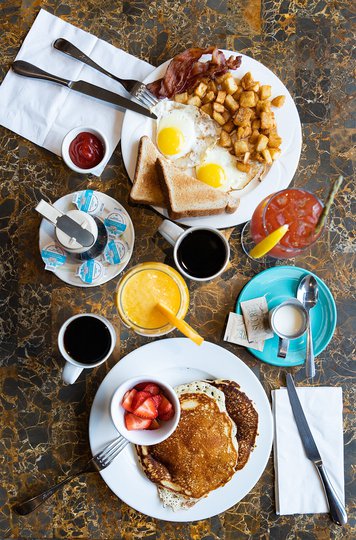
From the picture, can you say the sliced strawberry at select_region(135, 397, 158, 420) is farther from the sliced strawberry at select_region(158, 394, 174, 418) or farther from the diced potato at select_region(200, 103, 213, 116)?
the diced potato at select_region(200, 103, 213, 116)

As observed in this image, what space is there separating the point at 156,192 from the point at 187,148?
0.16 meters

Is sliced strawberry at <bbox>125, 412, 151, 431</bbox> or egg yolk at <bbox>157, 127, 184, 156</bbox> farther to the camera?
egg yolk at <bbox>157, 127, 184, 156</bbox>

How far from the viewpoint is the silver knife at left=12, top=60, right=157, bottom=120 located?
1.68 meters

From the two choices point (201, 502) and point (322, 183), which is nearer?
point (201, 502)

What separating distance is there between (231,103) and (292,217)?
0.41 m

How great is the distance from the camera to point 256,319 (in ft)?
5.57

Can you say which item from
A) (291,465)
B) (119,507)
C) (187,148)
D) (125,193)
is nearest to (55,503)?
(119,507)

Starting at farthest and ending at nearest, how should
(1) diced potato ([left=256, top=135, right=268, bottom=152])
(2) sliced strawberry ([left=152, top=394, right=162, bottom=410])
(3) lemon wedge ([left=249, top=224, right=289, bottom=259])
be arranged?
(1) diced potato ([left=256, top=135, right=268, bottom=152]), (2) sliced strawberry ([left=152, top=394, right=162, bottom=410]), (3) lemon wedge ([left=249, top=224, right=289, bottom=259])

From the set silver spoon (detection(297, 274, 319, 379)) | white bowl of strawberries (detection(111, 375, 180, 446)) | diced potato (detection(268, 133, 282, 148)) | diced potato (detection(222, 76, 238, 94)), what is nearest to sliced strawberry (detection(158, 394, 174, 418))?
white bowl of strawberries (detection(111, 375, 180, 446))

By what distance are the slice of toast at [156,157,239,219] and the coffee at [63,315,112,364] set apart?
39 cm

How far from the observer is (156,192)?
1.68m

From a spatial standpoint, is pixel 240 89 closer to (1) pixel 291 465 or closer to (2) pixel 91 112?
(2) pixel 91 112

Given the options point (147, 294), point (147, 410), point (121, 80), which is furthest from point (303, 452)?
point (121, 80)

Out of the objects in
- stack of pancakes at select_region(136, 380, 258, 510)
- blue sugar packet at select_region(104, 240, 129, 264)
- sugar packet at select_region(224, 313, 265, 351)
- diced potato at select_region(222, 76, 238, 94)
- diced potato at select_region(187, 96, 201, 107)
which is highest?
diced potato at select_region(222, 76, 238, 94)
